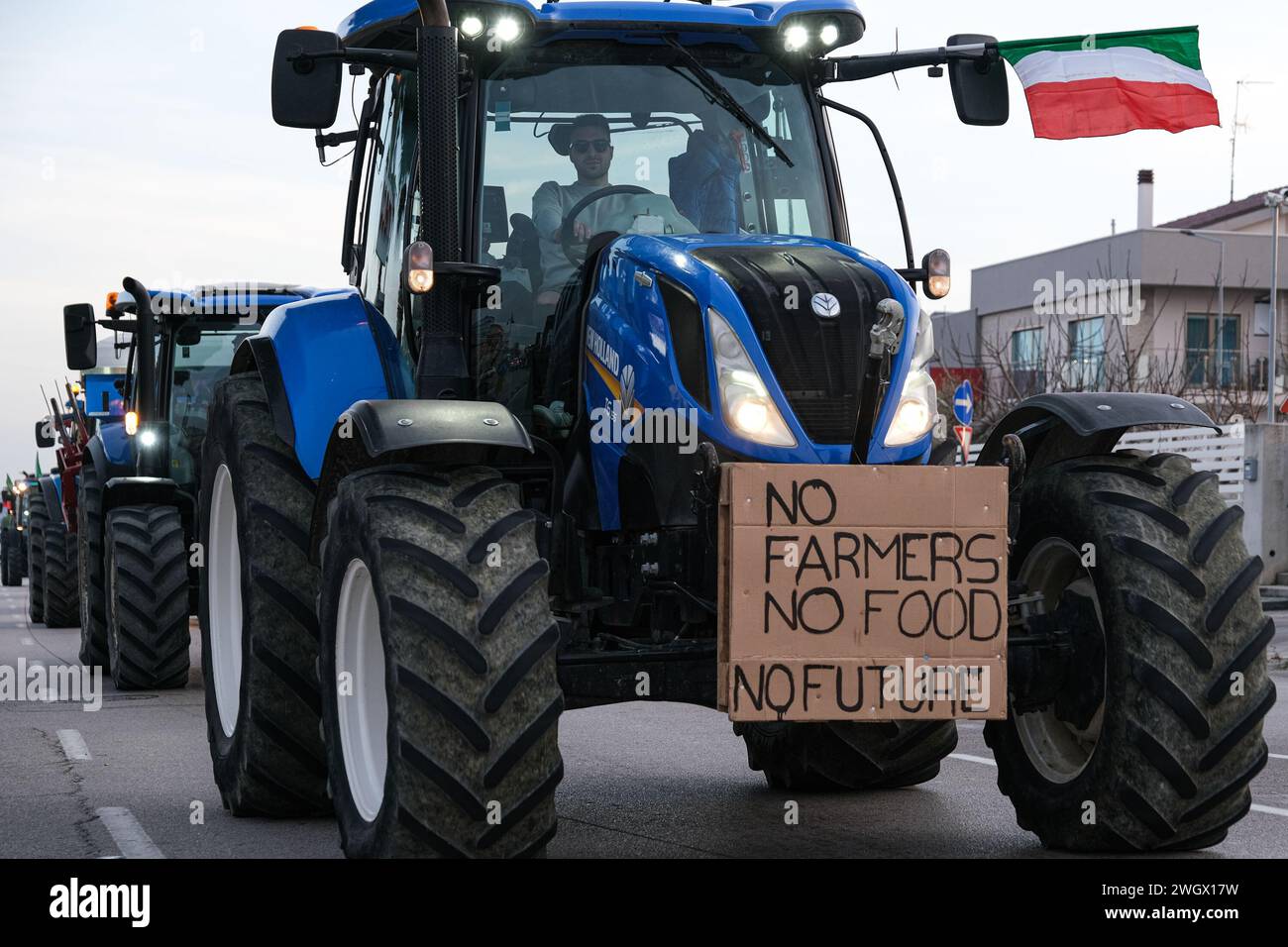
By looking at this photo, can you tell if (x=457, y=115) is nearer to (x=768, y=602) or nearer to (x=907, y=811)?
(x=768, y=602)

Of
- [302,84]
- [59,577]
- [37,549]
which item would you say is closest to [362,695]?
[302,84]

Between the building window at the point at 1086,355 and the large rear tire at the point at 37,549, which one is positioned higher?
the building window at the point at 1086,355

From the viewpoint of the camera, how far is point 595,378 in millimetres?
6395

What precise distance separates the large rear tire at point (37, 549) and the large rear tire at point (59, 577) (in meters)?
0.30

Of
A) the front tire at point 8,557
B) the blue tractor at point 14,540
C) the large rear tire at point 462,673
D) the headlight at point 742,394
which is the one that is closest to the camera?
the large rear tire at point 462,673

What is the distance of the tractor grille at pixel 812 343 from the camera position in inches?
232

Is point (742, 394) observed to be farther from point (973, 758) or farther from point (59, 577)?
point (59, 577)

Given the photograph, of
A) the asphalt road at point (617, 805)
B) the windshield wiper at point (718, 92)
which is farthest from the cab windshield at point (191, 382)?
the windshield wiper at point (718, 92)

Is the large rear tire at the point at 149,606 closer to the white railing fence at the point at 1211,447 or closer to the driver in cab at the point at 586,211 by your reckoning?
the driver in cab at the point at 586,211

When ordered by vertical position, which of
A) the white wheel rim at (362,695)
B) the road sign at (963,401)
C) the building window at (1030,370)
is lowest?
the building window at (1030,370)

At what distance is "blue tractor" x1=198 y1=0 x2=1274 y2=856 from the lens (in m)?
5.32

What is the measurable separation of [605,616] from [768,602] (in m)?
0.98

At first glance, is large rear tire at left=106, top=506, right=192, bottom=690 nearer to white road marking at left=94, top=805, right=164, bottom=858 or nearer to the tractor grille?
white road marking at left=94, top=805, right=164, bottom=858

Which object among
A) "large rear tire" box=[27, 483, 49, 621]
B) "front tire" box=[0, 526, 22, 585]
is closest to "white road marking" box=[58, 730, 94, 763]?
"large rear tire" box=[27, 483, 49, 621]
